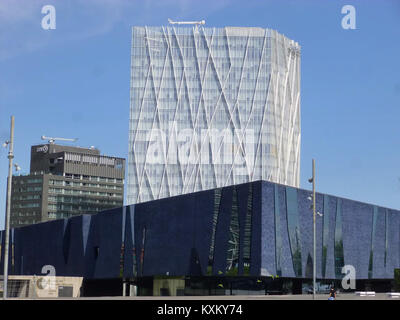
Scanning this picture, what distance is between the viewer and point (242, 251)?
9250cm

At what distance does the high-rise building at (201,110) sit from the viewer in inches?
7175

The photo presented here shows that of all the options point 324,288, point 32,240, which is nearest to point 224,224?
point 324,288

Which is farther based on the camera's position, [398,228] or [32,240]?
[32,240]

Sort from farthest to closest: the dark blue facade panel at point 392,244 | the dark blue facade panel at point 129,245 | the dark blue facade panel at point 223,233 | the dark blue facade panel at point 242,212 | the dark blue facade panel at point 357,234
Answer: the dark blue facade panel at point 392,244
the dark blue facade panel at point 129,245
the dark blue facade panel at point 357,234
the dark blue facade panel at point 223,233
the dark blue facade panel at point 242,212

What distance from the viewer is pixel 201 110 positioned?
604ft

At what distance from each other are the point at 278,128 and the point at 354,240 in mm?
84678

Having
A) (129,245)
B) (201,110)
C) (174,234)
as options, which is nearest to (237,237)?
(174,234)

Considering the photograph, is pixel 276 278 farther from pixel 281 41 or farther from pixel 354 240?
pixel 281 41

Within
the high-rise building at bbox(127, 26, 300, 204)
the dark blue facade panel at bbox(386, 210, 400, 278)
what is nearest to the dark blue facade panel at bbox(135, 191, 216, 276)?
the dark blue facade panel at bbox(386, 210, 400, 278)

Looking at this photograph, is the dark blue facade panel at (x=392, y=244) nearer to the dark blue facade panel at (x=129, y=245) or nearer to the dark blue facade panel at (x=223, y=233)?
the dark blue facade panel at (x=223, y=233)

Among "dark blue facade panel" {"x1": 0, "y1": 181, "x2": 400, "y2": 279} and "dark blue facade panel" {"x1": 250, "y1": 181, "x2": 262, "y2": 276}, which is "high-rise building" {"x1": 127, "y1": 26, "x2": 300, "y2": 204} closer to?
"dark blue facade panel" {"x1": 0, "y1": 181, "x2": 400, "y2": 279}

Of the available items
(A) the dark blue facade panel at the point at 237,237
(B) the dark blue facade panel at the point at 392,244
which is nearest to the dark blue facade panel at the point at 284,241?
(A) the dark blue facade panel at the point at 237,237

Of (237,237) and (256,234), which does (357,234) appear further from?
(237,237)

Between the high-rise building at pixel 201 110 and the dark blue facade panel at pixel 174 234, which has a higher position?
the high-rise building at pixel 201 110
